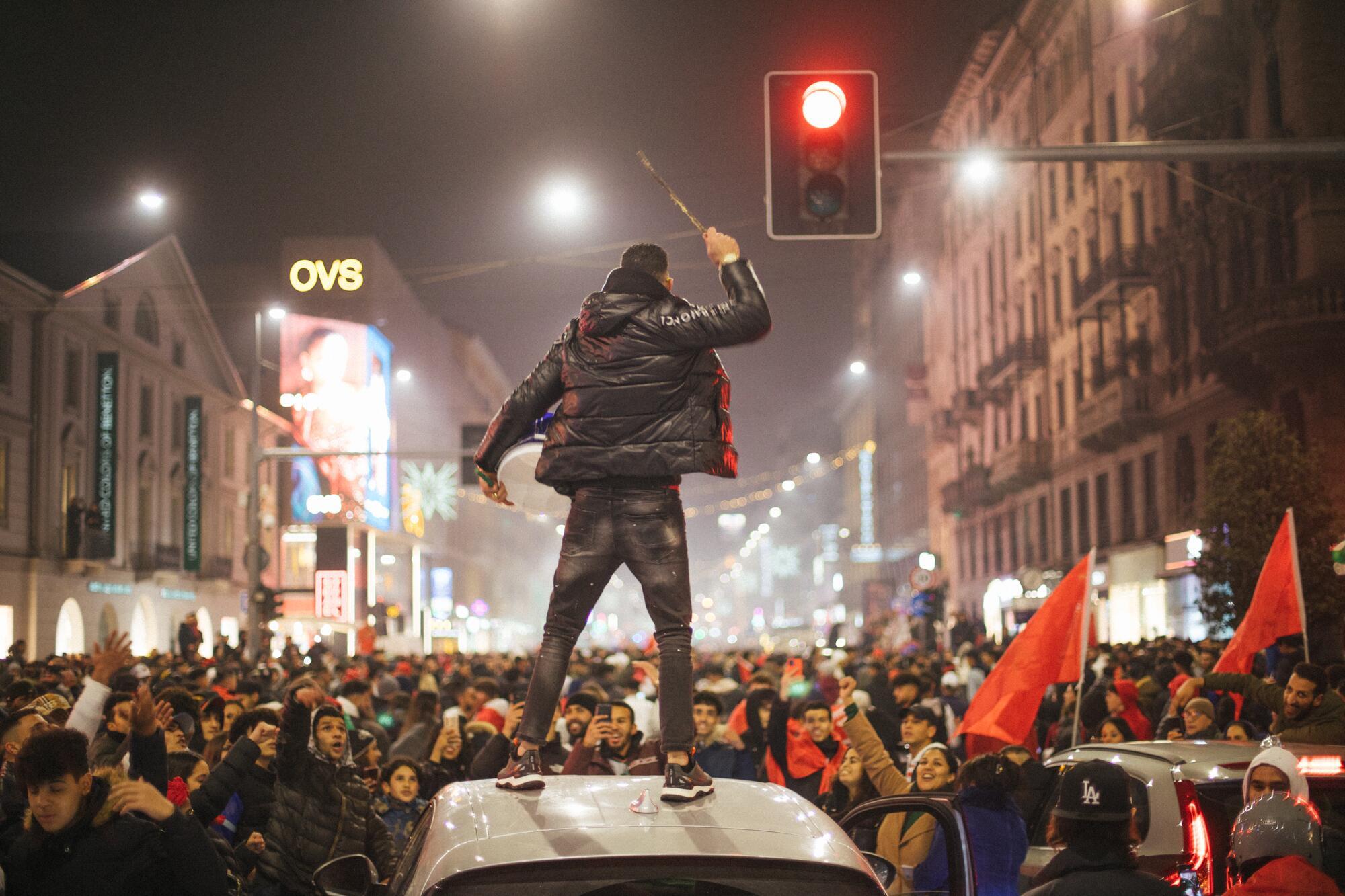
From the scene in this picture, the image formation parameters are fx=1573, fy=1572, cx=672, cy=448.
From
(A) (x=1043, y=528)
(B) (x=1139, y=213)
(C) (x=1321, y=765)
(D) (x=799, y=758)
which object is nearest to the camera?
(C) (x=1321, y=765)

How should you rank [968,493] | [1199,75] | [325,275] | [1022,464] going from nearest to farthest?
1. [325,275]
2. [1199,75]
3. [1022,464]
4. [968,493]

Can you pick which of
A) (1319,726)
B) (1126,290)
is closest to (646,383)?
(1319,726)

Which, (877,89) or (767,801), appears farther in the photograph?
(877,89)

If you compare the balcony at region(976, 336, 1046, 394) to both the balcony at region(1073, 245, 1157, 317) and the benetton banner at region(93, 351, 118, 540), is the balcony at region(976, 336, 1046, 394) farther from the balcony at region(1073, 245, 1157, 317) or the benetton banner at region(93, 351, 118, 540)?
the benetton banner at region(93, 351, 118, 540)

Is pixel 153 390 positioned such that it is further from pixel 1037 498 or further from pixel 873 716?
pixel 873 716

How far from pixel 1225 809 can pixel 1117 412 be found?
117 ft

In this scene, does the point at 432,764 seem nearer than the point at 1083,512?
Yes

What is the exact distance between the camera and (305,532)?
6644 cm

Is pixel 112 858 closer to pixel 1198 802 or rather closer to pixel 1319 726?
pixel 1198 802

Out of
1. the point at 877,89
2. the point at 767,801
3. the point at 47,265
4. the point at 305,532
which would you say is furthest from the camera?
the point at 305,532

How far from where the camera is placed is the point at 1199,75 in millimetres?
32719

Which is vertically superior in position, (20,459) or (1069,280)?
(1069,280)

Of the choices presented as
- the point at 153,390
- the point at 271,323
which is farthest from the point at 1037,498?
the point at 271,323

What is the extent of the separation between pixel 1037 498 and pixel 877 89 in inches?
1831
